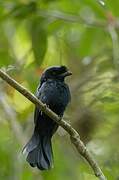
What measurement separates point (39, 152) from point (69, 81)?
1626 millimetres

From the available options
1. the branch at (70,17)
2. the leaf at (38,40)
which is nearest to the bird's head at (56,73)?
the leaf at (38,40)

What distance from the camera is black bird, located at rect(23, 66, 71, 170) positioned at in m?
4.89

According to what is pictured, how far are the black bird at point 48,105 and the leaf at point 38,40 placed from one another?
20.0 inches

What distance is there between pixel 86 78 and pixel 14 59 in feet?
2.33

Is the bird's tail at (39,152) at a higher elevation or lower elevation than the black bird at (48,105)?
lower

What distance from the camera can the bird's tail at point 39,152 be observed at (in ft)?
15.4

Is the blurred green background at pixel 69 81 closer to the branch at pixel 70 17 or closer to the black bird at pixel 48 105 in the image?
the branch at pixel 70 17

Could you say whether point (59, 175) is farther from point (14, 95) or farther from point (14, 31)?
point (14, 31)

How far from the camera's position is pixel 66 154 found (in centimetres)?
554

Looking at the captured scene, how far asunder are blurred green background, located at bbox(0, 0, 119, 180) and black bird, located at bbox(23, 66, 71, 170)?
0.96ft

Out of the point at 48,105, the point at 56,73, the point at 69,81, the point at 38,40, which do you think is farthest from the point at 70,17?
the point at 48,105

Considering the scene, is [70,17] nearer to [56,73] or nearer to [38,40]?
[38,40]

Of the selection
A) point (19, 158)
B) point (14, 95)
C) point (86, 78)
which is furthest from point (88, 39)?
point (19, 158)

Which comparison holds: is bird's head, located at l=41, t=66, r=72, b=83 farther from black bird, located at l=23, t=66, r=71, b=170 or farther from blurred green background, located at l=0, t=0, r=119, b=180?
blurred green background, located at l=0, t=0, r=119, b=180
